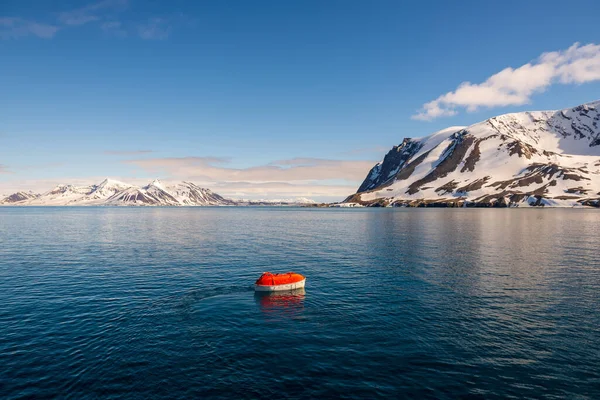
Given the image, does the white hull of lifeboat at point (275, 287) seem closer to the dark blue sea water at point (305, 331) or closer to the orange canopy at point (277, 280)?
the orange canopy at point (277, 280)

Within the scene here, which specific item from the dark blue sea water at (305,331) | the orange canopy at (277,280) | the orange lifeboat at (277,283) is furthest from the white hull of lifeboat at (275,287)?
the dark blue sea water at (305,331)

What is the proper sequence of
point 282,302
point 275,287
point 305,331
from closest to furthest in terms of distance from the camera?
point 305,331 → point 282,302 → point 275,287

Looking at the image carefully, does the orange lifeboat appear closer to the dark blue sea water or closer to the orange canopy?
the orange canopy

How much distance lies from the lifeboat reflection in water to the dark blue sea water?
34 cm

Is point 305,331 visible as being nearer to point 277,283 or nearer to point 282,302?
point 282,302

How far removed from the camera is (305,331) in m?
32.3

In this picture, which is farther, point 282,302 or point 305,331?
point 282,302

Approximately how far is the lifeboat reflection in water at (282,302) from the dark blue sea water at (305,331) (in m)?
0.34

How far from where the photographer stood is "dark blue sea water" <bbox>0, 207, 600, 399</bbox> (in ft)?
76.1

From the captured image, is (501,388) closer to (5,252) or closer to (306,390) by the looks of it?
(306,390)

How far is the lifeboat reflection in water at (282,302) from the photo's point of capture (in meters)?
38.1

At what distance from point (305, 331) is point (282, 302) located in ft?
31.2

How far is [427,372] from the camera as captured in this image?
24.8 metres

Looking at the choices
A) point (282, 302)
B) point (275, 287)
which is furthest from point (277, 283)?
point (282, 302)
